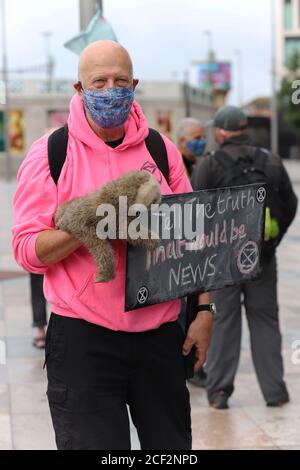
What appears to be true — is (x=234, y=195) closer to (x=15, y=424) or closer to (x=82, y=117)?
(x=82, y=117)

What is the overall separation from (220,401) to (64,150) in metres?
3.12

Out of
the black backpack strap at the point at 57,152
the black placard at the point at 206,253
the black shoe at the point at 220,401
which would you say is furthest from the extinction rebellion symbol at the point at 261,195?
the black shoe at the point at 220,401

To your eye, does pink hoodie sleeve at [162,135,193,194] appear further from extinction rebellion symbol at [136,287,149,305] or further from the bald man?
extinction rebellion symbol at [136,287,149,305]

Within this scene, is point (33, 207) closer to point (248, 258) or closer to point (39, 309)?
point (248, 258)

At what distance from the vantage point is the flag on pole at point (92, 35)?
18.5 ft

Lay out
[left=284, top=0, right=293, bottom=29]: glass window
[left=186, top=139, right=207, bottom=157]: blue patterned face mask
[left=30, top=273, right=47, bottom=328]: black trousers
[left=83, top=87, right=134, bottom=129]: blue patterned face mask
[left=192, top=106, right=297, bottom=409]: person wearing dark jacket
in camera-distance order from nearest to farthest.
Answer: [left=83, top=87, right=134, bottom=129]: blue patterned face mask < [left=192, top=106, right=297, bottom=409]: person wearing dark jacket < [left=186, top=139, right=207, bottom=157]: blue patterned face mask < [left=30, top=273, right=47, bottom=328]: black trousers < [left=284, top=0, right=293, bottom=29]: glass window

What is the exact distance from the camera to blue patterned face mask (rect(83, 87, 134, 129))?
279 cm

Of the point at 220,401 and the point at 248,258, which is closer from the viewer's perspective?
the point at 248,258

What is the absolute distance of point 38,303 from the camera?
7.22 metres

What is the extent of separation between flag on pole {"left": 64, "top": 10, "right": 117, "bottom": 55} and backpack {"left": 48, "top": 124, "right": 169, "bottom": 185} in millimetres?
2757

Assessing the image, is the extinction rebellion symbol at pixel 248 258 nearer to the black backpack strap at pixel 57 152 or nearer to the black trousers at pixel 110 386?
the black trousers at pixel 110 386

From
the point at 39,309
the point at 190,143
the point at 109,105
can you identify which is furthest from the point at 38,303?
the point at 109,105

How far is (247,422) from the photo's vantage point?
17.3 feet
